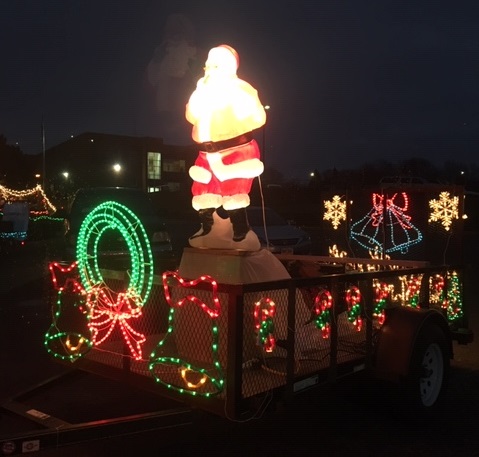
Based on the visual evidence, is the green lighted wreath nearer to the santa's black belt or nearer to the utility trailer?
the utility trailer

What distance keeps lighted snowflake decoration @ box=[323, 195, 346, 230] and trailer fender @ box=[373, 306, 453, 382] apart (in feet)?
18.2

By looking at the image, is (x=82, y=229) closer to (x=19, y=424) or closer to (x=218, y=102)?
(x=218, y=102)

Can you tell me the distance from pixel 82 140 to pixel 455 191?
58303 mm

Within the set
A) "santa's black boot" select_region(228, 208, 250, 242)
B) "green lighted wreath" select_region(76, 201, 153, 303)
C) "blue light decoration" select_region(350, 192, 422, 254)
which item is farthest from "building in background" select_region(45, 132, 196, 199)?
"green lighted wreath" select_region(76, 201, 153, 303)

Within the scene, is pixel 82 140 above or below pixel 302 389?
above

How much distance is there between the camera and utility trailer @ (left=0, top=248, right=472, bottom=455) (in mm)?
3555

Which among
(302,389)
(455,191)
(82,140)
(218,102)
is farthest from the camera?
(82,140)

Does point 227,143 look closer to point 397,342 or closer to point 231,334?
point 231,334

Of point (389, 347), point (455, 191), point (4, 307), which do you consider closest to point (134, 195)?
point (4, 307)

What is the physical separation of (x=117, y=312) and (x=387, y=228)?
6722 mm

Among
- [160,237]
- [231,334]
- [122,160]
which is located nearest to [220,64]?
[231,334]

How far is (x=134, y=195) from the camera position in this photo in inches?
496

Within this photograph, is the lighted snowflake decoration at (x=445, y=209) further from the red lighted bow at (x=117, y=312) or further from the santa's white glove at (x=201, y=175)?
the red lighted bow at (x=117, y=312)

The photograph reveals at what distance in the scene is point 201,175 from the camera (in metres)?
4.77
